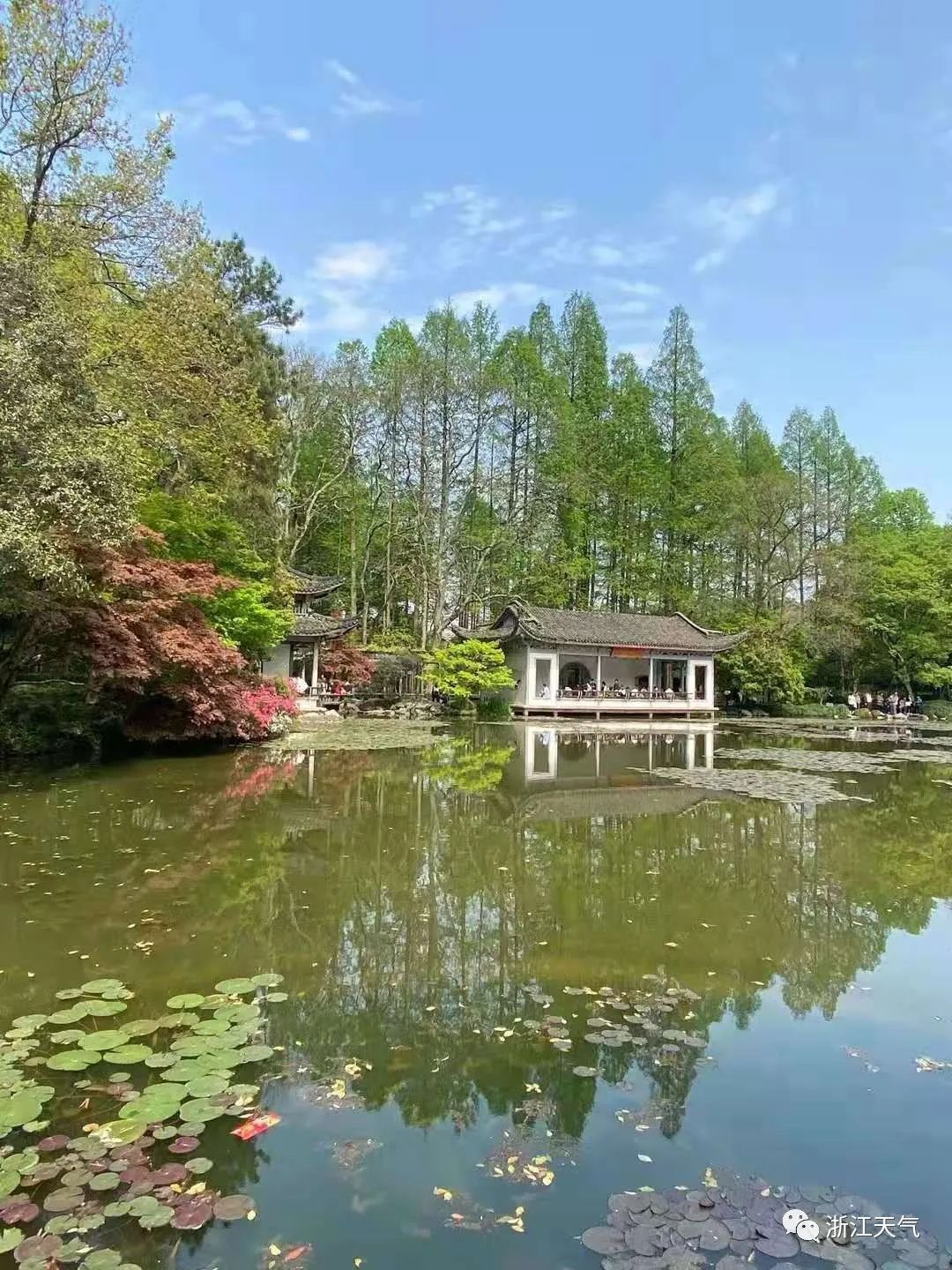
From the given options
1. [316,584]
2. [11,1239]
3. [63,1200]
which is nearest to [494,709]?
[316,584]

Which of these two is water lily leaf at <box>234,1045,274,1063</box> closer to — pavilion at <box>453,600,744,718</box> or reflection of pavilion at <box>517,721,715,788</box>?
reflection of pavilion at <box>517,721,715,788</box>

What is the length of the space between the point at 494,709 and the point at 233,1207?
22.6m

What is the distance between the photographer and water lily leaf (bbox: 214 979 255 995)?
4066mm

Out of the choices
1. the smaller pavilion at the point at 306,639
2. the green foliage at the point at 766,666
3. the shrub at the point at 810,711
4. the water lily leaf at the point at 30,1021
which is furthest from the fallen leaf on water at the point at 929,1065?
the shrub at the point at 810,711

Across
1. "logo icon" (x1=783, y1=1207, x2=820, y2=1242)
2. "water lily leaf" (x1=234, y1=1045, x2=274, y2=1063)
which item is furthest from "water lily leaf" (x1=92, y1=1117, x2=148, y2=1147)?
"logo icon" (x1=783, y1=1207, x2=820, y2=1242)

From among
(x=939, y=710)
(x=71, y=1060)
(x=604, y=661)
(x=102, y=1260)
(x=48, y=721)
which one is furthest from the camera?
(x=939, y=710)

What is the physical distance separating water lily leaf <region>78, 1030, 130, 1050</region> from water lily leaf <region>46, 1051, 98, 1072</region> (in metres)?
0.04

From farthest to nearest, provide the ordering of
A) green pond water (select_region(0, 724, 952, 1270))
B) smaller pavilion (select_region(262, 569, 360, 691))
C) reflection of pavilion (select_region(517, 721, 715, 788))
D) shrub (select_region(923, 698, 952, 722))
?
shrub (select_region(923, 698, 952, 722)) < smaller pavilion (select_region(262, 569, 360, 691)) < reflection of pavilion (select_region(517, 721, 715, 788)) < green pond water (select_region(0, 724, 952, 1270))

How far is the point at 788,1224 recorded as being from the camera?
2441mm

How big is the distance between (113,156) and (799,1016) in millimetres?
13026

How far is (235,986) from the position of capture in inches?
163

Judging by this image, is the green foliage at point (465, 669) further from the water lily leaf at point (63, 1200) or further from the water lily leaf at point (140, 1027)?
the water lily leaf at point (63, 1200)

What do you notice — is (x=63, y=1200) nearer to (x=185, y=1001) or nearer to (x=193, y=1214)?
(x=193, y=1214)

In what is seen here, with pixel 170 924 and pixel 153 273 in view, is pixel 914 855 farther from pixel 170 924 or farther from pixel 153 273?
pixel 153 273
